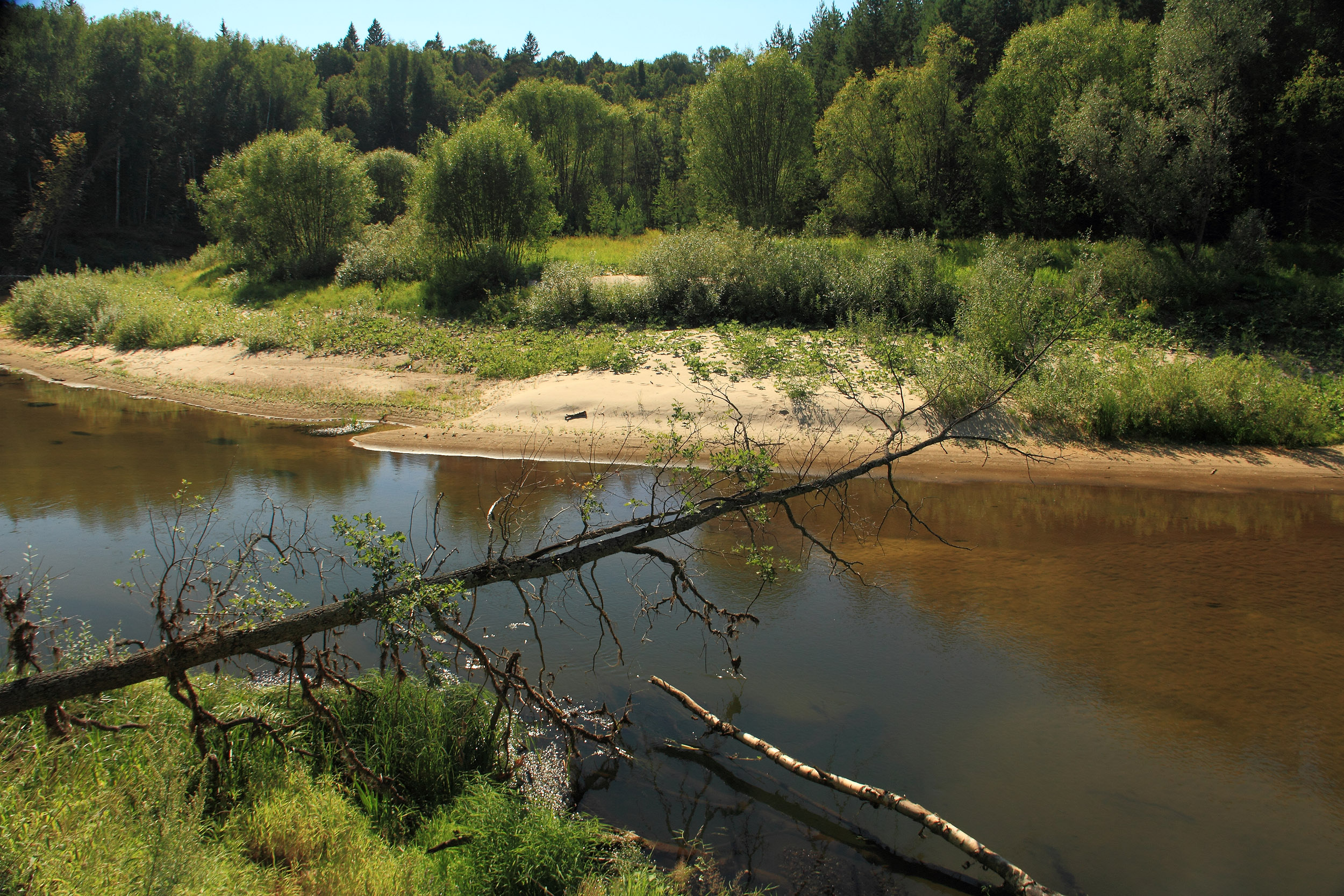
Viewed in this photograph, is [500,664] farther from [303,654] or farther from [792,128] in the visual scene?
[792,128]

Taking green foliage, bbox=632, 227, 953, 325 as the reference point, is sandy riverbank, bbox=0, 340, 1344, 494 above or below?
below

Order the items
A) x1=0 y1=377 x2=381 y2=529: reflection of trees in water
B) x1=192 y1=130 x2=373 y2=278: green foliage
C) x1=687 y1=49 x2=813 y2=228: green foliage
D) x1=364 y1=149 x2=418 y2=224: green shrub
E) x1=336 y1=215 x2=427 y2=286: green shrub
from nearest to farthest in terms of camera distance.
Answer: x1=0 y1=377 x2=381 y2=529: reflection of trees in water
x1=336 y1=215 x2=427 y2=286: green shrub
x1=192 y1=130 x2=373 y2=278: green foliage
x1=687 y1=49 x2=813 y2=228: green foliage
x1=364 y1=149 x2=418 y2=224: green shrub

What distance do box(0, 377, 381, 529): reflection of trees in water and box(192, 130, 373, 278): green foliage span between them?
1281 cm

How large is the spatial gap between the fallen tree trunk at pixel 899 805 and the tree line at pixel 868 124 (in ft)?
20.8

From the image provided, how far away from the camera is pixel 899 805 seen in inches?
210

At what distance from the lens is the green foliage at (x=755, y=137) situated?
31.7m

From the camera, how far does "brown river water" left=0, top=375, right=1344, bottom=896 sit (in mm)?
5762

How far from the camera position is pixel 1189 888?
540 cm

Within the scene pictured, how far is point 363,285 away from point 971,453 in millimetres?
20914

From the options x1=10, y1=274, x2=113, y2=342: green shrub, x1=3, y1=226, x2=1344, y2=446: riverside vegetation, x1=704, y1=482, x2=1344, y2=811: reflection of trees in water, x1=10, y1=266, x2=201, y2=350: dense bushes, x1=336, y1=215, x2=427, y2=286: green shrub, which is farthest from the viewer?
x1=336, y1=215, x2=427, y2=286: green shrub

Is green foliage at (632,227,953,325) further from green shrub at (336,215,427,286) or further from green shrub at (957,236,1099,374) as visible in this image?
green shrub at (336,215,427,286)

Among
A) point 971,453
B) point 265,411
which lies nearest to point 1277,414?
point 971,453

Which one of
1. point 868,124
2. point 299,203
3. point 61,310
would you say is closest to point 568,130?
point 299,203

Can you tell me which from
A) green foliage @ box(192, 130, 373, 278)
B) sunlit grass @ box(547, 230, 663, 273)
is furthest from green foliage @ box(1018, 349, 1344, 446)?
green foliage @ box(192, 130, 373, 278)
